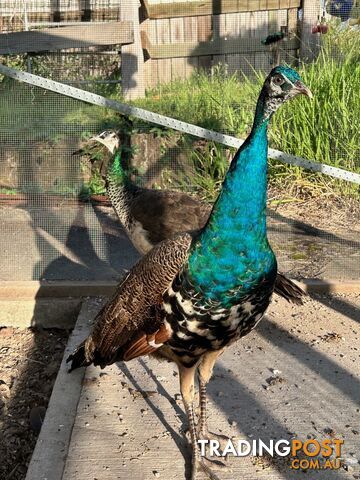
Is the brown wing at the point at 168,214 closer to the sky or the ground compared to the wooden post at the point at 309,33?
closer to the ground

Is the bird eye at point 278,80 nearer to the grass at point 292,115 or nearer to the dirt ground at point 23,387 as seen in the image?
the dirt ground at point 23,387

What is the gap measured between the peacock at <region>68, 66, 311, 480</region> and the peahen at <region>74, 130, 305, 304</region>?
995mm

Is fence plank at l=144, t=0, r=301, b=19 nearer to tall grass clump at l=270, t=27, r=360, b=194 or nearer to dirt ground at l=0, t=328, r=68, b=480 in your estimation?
tall grass clump at l=270, t=27, r=360, b=194

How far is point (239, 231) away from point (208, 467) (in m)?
1.00

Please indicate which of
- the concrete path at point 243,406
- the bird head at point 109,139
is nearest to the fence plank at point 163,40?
the bird head at point 109,139

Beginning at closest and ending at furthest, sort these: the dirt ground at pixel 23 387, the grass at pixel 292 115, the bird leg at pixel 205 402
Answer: the bird leg at pixel 205 402 → the dirt ground at pixel 23 387 → the grass at pixel 292 115

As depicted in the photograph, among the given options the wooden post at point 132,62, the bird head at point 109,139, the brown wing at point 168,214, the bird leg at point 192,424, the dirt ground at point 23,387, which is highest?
the wooden post at point 132,62

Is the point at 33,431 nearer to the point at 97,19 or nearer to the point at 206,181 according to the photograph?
the point at 206,181

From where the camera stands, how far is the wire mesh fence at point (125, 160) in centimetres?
444

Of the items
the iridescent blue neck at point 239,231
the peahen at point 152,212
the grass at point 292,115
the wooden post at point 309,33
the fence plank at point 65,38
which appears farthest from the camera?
the wooden post at point 309,33

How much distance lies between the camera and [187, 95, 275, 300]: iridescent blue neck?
2.23 m

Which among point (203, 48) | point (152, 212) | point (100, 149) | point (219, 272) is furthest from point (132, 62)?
point (219, 272)

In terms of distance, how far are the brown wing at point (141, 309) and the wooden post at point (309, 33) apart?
11.8 feet

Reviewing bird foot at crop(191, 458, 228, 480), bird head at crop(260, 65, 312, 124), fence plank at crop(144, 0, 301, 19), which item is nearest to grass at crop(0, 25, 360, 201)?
fence plank at crop(144, 0, 301, 19)
